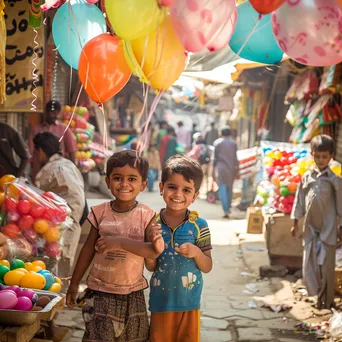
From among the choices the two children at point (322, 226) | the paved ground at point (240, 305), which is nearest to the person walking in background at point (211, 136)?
the paved ground at point (240, 305)

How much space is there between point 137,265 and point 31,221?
1.77 m

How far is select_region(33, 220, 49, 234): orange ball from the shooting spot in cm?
566

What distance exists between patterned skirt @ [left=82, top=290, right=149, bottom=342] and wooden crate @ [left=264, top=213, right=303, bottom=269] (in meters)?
5.29

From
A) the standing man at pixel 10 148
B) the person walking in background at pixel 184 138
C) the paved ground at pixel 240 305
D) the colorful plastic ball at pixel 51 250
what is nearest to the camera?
the colorful plastic ball at pixel 51 250

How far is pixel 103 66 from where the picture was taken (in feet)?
14.4

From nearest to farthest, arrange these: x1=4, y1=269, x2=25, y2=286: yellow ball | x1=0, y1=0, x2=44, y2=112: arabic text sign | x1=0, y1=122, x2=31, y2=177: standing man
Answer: x1=4, y1=269, x2=25, y2=286: yellow ball, x1=0, y1=0, x2=44, y2=112: arabic text sign, x1=0, y1=122, x2=31, y2=177: standing man

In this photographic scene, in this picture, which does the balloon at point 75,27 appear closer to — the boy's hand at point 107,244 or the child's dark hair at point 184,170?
the child's dark hair at point 184,170

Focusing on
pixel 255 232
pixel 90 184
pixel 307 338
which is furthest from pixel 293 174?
pixel 90 184

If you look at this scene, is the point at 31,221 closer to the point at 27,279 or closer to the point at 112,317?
the point at 27,279

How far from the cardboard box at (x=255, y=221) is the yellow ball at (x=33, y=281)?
8010 mm

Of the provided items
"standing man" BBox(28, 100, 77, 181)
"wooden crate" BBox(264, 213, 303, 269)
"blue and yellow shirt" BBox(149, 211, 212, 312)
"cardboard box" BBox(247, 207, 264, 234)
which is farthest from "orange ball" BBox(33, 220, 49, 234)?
"cardboard box" BBox(247, 207, 264, 234)

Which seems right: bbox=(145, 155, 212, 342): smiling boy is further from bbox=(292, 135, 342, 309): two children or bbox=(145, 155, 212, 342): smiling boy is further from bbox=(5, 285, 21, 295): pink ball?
bbox=(292, 135, 342, 309): two children

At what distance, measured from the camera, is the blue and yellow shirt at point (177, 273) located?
4102 mm

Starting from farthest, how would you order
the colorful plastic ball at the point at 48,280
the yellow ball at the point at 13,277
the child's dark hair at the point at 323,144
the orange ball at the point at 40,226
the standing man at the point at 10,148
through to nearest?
1. the standing man at the point at 10,148
2. the child's dark hair at the point at 323,144
3. the orange ball at the point at 40,226
4. the colorful plastic ball at the point at 48,280
5. the yellow ball at the point at 13,277
